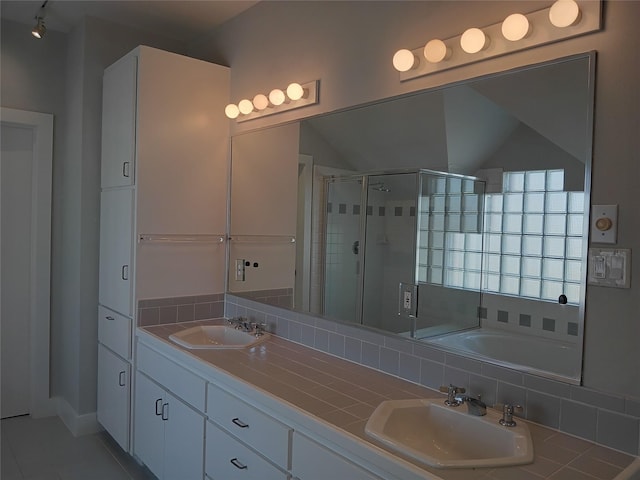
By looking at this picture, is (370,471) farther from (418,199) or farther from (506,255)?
(418,199)

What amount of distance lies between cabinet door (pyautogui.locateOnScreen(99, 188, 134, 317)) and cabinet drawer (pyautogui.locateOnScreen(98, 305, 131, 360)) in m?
0.05

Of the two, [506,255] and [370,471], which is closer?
[370,471]

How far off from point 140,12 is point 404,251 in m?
2.22

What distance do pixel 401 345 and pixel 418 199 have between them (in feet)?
1.94

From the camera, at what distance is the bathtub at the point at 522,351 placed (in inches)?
59.0

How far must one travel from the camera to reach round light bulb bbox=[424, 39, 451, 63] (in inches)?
70.4

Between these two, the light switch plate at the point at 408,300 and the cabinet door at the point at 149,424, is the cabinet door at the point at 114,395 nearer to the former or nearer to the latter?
the cabinet door at the point at 149,424

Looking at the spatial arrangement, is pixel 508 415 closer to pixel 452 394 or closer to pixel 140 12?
pixel 452 394

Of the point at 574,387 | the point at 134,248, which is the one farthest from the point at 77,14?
the point at 574,387

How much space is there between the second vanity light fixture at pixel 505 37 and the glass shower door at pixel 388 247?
1.43 feet

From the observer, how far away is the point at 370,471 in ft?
4.53

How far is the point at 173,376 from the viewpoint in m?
2.41

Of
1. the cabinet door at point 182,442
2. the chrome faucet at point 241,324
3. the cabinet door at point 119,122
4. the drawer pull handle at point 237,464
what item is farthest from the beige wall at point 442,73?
the cabinet door at point 182,442

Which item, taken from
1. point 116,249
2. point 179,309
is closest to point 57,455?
point 179,309
